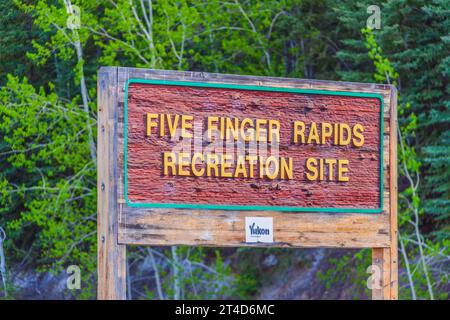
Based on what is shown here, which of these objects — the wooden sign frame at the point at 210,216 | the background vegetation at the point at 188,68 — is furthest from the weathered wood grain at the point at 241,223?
the background vegetation at the point at 188,68

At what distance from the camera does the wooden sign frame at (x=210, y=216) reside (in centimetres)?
748

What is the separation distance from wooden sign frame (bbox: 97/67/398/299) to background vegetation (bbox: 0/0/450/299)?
5627mm

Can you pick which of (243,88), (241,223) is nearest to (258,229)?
(241,223)

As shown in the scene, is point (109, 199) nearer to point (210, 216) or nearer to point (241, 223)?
point (210, 216)

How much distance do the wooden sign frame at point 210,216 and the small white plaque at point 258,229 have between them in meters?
0.04

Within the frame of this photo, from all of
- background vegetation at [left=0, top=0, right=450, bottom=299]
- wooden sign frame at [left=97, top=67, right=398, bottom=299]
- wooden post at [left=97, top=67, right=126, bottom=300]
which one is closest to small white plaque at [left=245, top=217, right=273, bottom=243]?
wooden sign frame at [left=97, top=67, right=398, bottom=299]

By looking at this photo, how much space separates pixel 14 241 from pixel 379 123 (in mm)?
9500

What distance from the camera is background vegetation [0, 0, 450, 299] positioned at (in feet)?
50.7

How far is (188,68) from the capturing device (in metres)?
18.8

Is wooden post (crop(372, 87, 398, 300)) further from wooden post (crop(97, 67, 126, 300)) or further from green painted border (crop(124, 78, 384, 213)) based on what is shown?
wooden post (crop(97, 67, 126, 300))

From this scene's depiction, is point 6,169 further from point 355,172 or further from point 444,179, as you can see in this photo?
point 355,172

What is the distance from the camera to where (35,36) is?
16641 millimetres

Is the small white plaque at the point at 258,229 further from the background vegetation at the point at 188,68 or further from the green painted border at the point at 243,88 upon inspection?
the background vegetation at the point at 188,68
